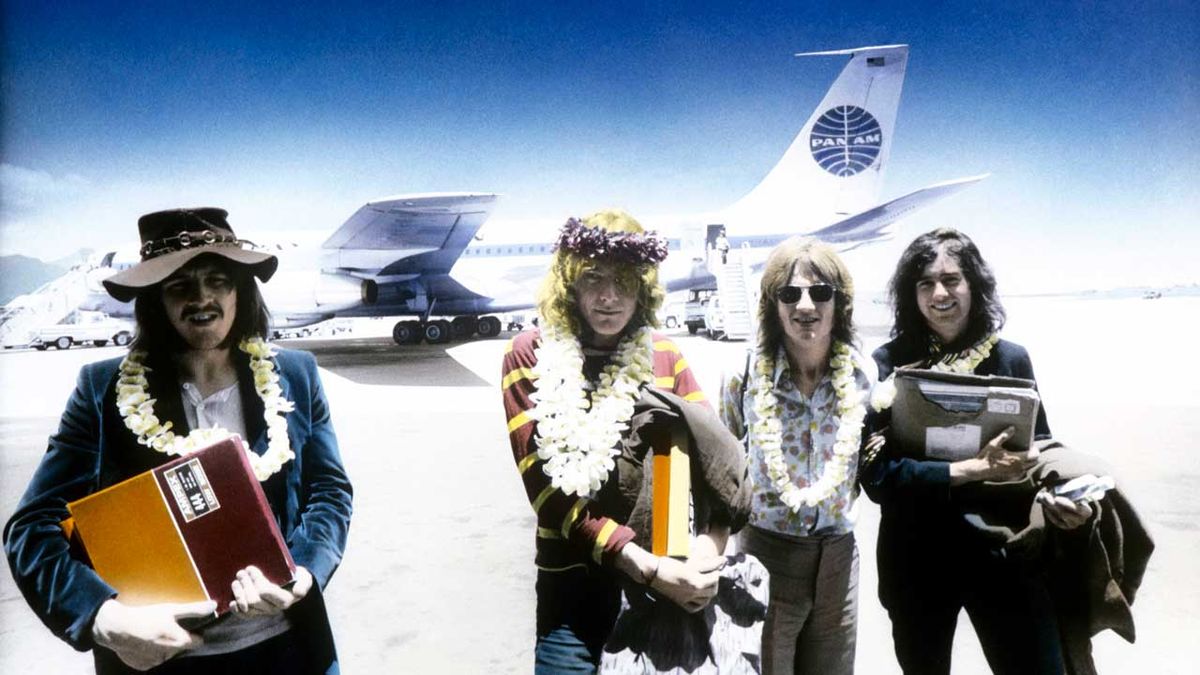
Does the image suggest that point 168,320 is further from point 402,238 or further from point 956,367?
point 402,238

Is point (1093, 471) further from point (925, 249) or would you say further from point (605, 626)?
point (605, 626)

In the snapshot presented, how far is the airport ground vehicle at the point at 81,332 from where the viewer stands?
13946 millimetres

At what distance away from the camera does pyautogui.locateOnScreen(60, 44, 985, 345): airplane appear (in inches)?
406

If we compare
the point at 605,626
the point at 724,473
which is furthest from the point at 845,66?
the point at 605,626

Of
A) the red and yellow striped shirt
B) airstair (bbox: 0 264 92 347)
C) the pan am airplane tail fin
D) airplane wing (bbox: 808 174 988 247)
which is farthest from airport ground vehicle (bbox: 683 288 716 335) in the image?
the red and yellow striped shirt

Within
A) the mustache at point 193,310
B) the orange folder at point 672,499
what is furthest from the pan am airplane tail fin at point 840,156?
the mustache at point 193,310

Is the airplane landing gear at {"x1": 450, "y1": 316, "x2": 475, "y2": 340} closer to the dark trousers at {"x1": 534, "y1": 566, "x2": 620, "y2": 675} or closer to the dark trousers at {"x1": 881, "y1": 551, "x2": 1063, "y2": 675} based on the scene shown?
the dark trousers at {"x1": 534, "y1": 566, "x2": 620, "y2": 675}

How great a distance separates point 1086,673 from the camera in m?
1.83

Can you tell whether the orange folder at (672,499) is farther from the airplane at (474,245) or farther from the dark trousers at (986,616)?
the airplane at (474,245)

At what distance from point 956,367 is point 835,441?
0.43 m

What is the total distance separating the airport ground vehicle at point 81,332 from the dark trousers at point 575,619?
14.6 metres

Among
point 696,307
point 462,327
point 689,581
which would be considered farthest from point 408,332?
point 689,581

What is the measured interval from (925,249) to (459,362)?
970 centimetres

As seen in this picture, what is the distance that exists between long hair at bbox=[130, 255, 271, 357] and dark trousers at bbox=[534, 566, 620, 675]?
3.37 ft
